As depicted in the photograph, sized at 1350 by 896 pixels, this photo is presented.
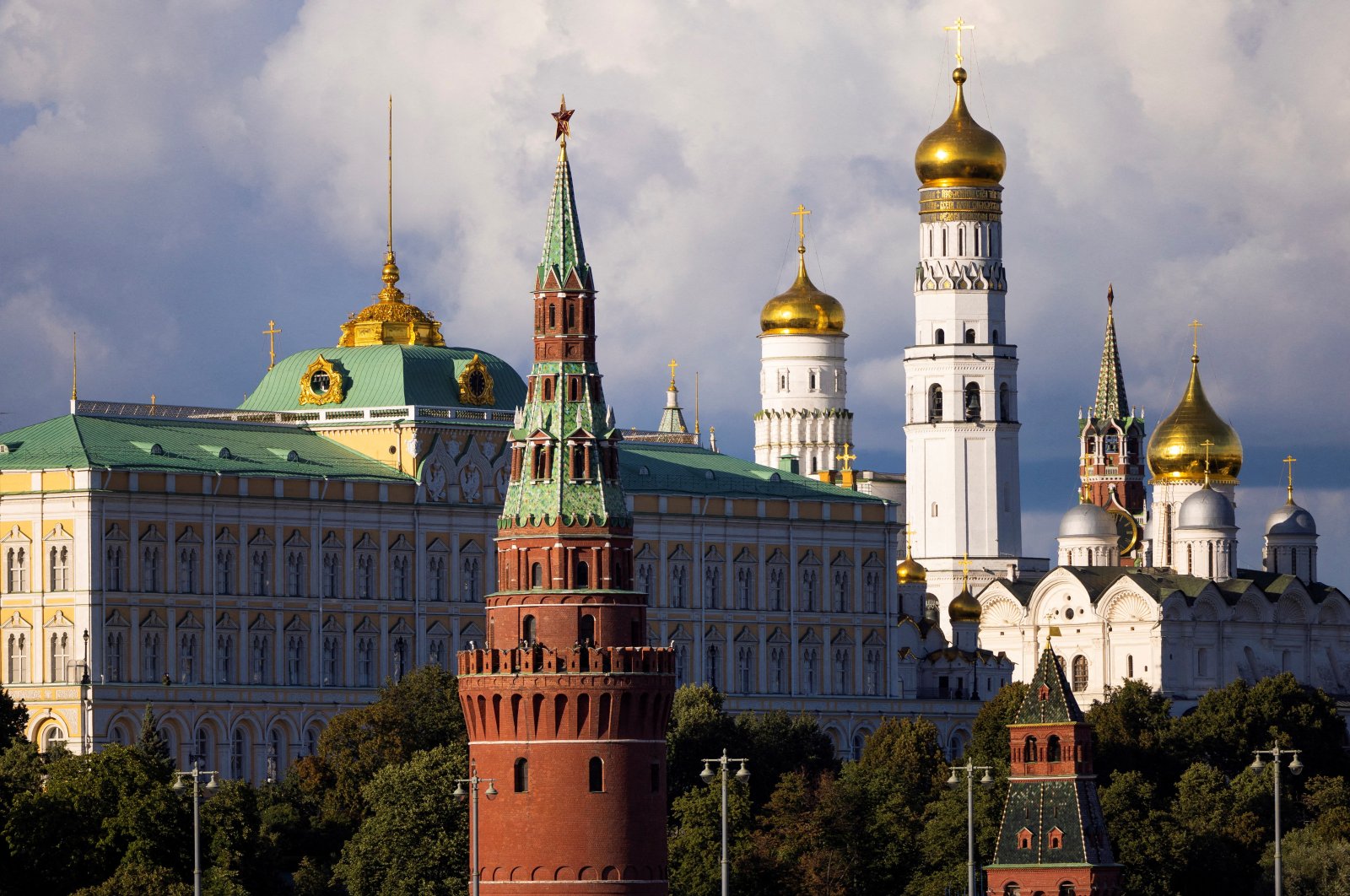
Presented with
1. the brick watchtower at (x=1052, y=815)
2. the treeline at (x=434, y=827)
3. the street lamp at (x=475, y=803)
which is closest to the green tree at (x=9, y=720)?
the treeline at (x=434, y=827)

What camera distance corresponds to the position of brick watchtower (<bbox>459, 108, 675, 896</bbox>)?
507ft

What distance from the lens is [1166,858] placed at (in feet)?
613

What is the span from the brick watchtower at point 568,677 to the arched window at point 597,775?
0.18ft

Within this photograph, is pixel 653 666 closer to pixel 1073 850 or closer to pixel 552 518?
pixel 552 518

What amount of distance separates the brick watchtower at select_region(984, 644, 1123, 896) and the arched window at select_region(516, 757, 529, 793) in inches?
1105

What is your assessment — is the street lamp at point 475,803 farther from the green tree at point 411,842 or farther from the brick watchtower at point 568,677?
the green tree at point 411,842

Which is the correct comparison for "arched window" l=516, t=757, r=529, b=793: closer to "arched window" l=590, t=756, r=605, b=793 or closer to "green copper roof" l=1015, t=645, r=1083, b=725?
"arched window" l=590, t=756, r=605, b=793

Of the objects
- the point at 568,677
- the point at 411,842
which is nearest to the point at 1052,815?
the point at 411,842

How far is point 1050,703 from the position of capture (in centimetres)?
18538

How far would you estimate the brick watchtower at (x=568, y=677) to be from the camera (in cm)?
15462

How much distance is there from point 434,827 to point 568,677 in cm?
1633

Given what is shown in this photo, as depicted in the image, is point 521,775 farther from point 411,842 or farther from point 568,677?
point 411,842

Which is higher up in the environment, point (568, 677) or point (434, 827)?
point (568, 677)

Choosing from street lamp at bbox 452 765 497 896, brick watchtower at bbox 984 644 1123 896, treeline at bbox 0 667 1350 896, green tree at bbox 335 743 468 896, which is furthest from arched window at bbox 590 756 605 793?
brick watchtower at bbox 984 644 1123 896
